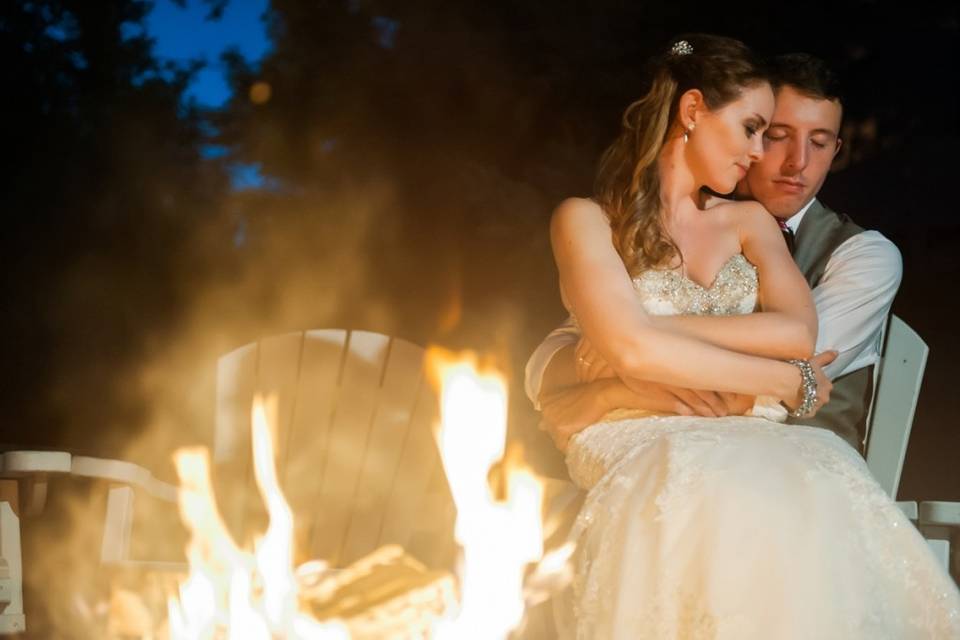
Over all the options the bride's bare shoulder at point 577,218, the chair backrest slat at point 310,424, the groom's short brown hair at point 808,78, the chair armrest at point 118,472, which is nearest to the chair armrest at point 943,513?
the bride's bare shoulder at point 577,218

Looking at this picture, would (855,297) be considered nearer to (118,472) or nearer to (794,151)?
(794,151)

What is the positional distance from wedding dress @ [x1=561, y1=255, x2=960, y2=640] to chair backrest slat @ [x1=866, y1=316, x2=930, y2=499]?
745 millimetres

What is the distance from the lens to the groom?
7.87 ft

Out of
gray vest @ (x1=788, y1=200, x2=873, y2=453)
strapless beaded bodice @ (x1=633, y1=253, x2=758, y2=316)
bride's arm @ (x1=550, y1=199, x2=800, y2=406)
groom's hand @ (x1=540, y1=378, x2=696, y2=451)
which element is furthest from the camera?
gray vest @ (x1=788, y1=200, x2=873, y2=453)

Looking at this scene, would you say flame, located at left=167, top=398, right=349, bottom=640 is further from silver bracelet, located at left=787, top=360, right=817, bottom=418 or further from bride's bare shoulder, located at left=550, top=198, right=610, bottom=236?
silver bracelet, located at left=787, top=360, right=817, bottom=418

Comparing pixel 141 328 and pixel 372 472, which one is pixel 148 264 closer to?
pixel 141 328

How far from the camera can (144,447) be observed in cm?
319

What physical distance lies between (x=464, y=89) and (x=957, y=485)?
74.0 inches

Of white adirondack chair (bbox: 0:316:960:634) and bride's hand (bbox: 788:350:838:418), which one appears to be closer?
bride's hand (bbox: 788:350:838:418)

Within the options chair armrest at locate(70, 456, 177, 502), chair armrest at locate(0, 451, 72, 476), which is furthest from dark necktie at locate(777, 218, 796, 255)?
chair armrest at locate(0, 451, 72, 476)

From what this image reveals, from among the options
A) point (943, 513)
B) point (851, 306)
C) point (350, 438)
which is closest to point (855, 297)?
point (851, 306)

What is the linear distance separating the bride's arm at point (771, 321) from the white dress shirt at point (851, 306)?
0.62 ft

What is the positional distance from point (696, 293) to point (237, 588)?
1143mm

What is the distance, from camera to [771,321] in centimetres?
213
